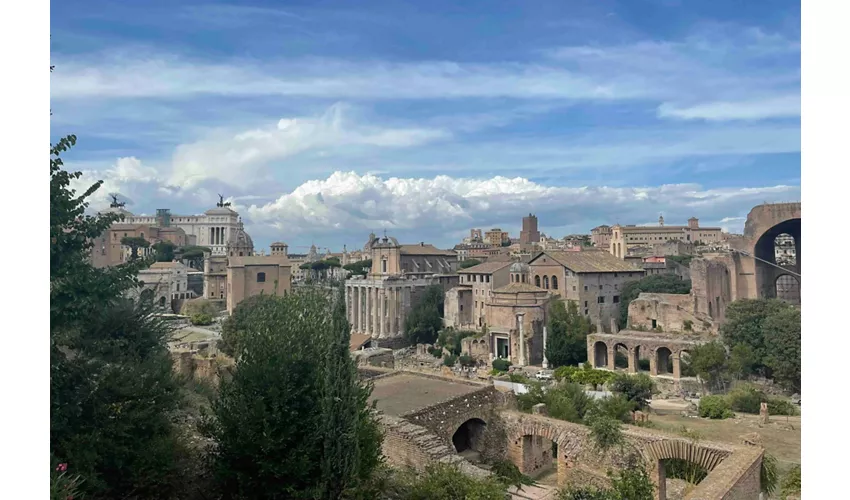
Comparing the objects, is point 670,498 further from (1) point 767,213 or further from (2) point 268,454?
(1) point 767,213

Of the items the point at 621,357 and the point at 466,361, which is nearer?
the point at 621,357

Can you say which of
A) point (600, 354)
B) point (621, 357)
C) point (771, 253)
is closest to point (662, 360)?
point (621, 357)

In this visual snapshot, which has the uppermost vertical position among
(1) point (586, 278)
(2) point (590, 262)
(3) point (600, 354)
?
(2) point (590, 262)

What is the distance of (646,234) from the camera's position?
92.6 metres

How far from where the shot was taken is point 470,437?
14016mm

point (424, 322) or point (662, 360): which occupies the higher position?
point (424, 322)

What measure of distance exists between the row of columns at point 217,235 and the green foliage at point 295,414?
81.9m

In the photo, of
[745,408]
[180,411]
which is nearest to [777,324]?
[745,408]

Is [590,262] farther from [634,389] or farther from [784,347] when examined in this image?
[634,389]

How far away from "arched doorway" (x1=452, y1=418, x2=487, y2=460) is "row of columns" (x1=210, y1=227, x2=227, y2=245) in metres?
78.0

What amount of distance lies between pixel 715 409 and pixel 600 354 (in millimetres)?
15460

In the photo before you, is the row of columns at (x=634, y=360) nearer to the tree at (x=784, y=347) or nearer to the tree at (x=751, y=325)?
the tree at (x=751, y=325)

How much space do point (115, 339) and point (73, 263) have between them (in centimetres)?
297

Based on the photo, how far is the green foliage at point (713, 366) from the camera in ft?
90.3
